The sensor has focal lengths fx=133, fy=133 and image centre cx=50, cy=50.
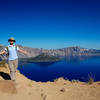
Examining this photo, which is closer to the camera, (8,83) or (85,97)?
(85,97)

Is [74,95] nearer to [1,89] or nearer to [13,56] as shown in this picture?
[1,89]

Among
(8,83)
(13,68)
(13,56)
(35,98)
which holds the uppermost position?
(13,56)

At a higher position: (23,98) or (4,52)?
(4,52)

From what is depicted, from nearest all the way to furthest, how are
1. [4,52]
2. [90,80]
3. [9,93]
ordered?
[9,93] → [4,52] → [90,80]

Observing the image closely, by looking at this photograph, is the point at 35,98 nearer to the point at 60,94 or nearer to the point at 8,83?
the point at 60,94

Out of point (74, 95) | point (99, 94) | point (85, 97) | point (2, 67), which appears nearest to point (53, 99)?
point (74, 95)

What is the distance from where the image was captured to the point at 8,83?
6355mm

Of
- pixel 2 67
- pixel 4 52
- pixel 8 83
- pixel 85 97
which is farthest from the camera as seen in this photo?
pixel 2 67

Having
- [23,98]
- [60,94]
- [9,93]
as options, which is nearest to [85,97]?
[60,94]

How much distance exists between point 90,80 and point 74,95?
11.2 ft

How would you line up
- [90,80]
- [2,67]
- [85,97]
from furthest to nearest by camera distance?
1. [2,67]
2. [90,80]
3. [85,97]

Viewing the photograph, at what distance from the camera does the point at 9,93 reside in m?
5.82

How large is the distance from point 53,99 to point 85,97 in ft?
4.24

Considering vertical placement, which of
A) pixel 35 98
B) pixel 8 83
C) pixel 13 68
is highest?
pixel 13 68
